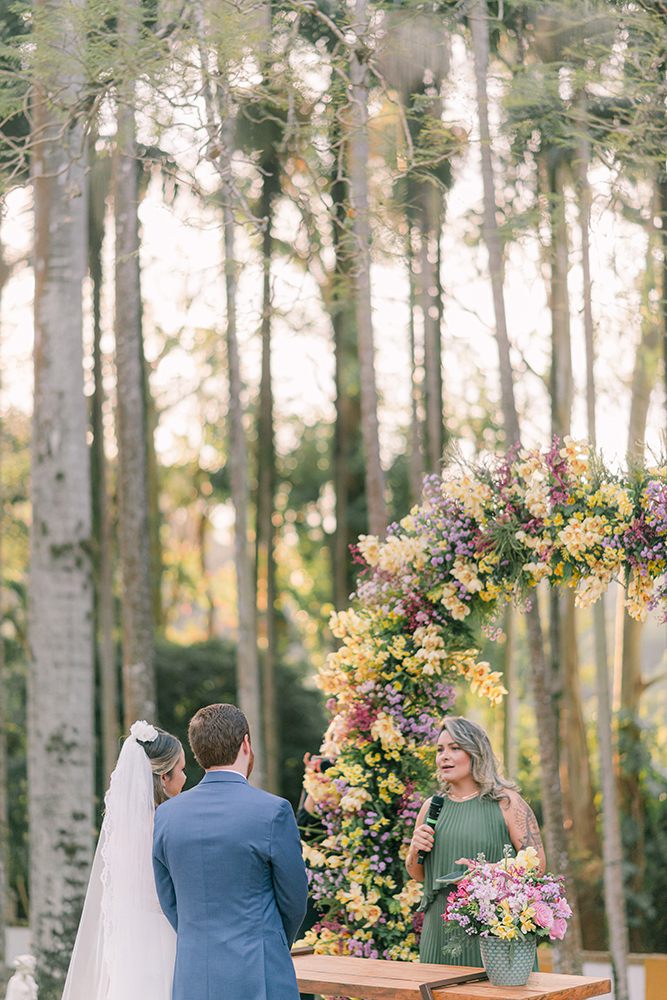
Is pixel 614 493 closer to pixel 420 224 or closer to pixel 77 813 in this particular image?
pixel 77 813

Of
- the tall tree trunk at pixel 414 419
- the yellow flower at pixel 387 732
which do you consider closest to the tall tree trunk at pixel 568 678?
the tall tree trunk at pixel 414 419

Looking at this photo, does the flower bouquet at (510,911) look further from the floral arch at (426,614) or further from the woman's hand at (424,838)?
the floral arch at (426,614)

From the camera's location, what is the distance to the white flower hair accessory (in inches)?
151

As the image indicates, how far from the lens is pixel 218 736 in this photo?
3295mm

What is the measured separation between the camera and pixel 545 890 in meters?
3.69

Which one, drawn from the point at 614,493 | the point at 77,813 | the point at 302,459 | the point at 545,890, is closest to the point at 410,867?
the point at 545,890

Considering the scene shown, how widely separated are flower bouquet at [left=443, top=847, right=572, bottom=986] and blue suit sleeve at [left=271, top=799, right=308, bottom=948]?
680 mm

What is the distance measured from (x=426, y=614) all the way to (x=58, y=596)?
116 inches

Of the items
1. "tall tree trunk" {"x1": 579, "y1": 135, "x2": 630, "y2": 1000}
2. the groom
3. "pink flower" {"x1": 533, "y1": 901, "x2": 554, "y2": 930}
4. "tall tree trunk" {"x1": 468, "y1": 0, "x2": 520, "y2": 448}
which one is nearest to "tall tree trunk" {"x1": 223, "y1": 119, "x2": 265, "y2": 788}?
"tall tree trunk" {"x1": 468, "y1": 0, "x2": 520, "y2": 448}

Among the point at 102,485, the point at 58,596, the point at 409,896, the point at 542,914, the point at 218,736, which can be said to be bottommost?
the point at 409,896

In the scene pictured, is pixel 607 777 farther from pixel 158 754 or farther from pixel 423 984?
pixel 158 754

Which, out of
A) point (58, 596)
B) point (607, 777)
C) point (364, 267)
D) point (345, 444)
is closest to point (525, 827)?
point (364, 267)

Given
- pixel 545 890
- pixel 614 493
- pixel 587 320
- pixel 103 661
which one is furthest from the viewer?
pixel 103 661

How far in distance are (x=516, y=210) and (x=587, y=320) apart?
6.96ft
